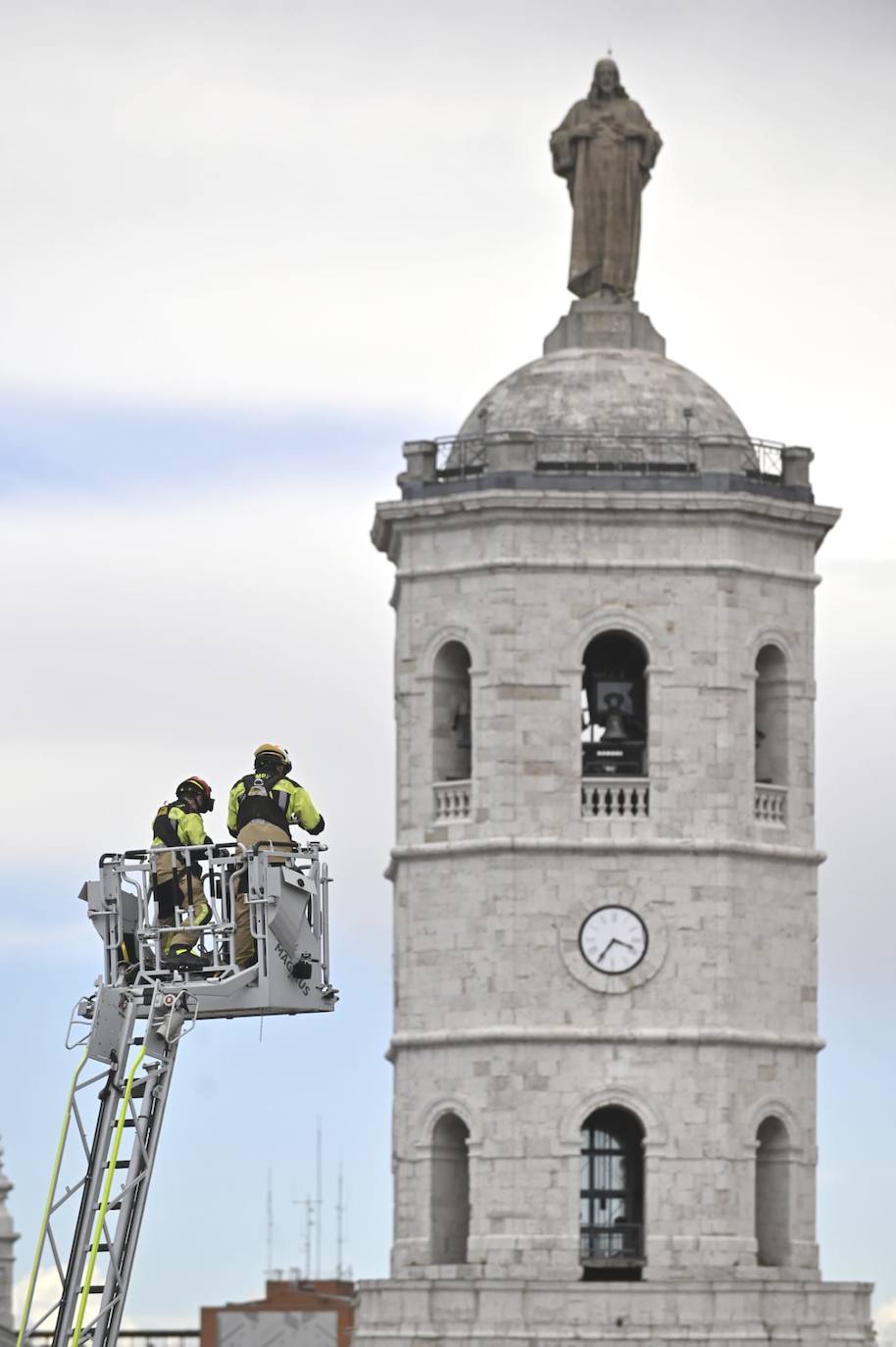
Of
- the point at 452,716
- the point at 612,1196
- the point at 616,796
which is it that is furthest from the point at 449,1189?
the point at 452,716

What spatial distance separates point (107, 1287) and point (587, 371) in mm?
49285

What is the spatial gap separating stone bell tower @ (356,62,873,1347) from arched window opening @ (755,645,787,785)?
0.75 feet

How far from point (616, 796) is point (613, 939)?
2264 millimetres

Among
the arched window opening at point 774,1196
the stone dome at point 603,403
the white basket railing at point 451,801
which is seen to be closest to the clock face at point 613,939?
the white basket railing at point 451,801

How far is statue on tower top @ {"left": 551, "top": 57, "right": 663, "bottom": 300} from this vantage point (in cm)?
8169

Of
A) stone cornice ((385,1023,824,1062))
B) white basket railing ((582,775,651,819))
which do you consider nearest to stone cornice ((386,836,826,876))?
white basket railing ((582,775,651,819))

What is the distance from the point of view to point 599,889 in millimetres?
77688

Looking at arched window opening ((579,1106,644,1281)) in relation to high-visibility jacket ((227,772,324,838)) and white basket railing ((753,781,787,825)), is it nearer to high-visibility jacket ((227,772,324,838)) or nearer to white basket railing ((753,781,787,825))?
white basket railing ((753,781,787,825))

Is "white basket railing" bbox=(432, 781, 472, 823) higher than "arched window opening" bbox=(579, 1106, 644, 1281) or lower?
higher

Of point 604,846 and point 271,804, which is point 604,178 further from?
point 271,804

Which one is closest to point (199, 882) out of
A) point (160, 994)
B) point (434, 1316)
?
point (160, 994)

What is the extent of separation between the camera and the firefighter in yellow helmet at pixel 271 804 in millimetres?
34000

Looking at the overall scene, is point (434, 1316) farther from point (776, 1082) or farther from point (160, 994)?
point (160, 994)

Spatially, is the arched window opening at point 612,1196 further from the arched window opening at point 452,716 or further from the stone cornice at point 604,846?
the arched window opening at point 452,716
